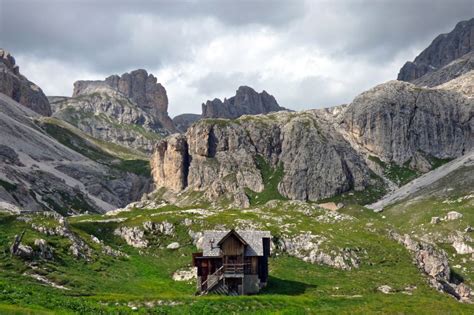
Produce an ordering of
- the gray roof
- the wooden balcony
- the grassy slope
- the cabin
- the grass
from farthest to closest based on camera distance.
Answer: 1. the grass
2. the gray roof
3. the wooden balcony
4. the cabin
5. the grassy slope

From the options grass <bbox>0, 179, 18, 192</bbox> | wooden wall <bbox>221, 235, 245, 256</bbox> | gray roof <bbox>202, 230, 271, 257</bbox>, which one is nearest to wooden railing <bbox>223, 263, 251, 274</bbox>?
wooden wall <bbox>221, 235, 245, 256</bbox>

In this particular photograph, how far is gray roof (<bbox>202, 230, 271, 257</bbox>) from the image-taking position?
67.8 m

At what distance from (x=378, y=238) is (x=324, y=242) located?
11893 millimetres

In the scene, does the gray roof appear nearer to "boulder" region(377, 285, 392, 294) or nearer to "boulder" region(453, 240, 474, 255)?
"boulder" region(377, 285, 392, 294)

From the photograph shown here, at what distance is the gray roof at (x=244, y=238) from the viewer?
67812 millimetres

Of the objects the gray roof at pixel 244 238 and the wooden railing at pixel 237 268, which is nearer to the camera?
the wooden railing at pixel 237 268

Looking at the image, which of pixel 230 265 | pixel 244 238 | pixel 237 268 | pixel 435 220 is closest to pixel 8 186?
pixel 244 238

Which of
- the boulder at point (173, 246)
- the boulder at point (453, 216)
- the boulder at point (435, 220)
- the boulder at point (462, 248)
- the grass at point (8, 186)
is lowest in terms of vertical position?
the boulder at point (462, 248)

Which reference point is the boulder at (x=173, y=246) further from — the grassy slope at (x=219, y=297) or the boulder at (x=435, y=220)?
the boulder at (x=435, y=220)

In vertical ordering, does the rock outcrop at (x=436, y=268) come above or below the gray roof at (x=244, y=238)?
below

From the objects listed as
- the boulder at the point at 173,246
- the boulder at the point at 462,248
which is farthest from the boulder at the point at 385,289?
the boulder at the point at 462,248

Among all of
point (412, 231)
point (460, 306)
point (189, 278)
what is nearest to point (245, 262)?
point (189, 278)

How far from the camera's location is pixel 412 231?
473 ft

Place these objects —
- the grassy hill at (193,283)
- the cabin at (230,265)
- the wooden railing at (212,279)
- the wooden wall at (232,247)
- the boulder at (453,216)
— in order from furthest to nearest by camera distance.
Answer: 1. the boulder at (453,216)
2. the wooden wall at (232,247)
3. the cabin at (230,265)
4. the wooden railing at (212,279)
5. the grassy hill at (193,283)
